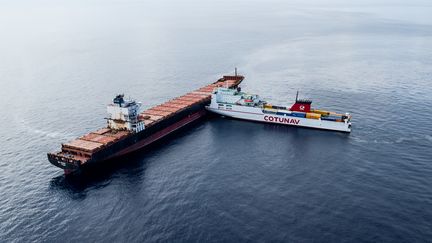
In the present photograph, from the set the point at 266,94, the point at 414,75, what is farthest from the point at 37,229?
the point at 414,75

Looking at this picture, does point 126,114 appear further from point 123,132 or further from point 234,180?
point 234,180

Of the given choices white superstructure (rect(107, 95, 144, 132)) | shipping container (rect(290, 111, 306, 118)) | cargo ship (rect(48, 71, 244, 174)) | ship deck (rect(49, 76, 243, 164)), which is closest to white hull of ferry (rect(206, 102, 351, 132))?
shipping container (rect(290, 111, 306, 118))

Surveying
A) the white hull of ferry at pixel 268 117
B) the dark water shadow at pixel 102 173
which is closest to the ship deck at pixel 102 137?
the dark water shadow at pixel 102 173

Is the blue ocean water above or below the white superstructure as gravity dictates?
below

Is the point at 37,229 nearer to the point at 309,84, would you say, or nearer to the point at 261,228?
the point at 261,228

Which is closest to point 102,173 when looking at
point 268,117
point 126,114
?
point 126,114

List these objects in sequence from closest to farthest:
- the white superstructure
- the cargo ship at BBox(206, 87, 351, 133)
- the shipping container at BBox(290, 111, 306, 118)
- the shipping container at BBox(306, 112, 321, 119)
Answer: the white superstructure < the cargo ship at BBox(206, 87, 351, 133) < the shipping container at BBox(306, 112, 321, 119) < the shipping container at BBox(290, 111, 306, 118)

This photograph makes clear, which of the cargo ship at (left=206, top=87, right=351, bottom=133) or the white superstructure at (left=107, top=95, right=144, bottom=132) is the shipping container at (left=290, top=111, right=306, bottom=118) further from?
the white superstructure at (left=107, top=95, right=144, bottom=132)
